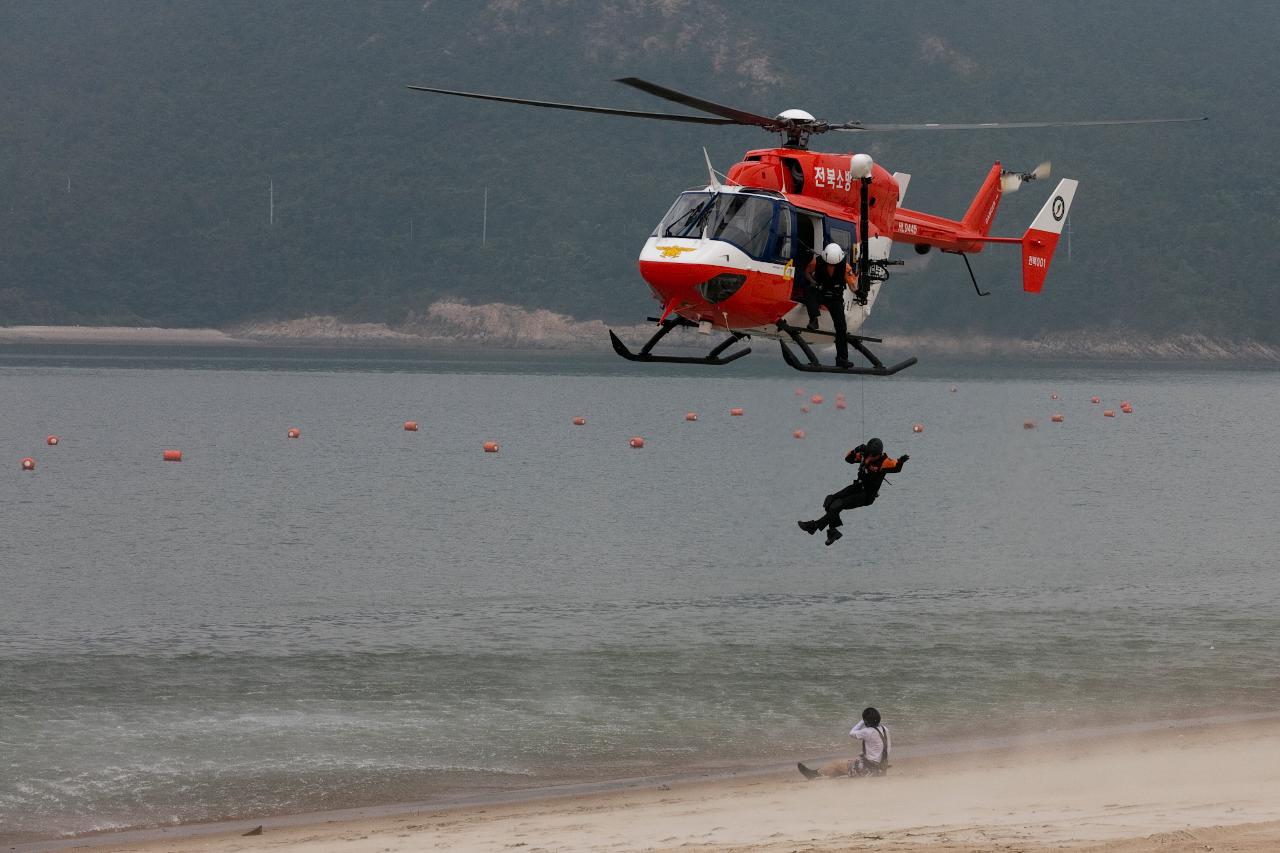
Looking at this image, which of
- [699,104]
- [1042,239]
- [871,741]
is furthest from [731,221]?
[1042,239]

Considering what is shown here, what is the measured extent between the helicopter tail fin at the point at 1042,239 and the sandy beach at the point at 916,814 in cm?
933

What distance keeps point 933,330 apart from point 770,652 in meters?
34.7

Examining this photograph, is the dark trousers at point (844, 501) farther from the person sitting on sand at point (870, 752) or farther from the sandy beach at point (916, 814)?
the sandy beach at point (916, 814)

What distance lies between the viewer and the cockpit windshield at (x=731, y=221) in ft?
87.0

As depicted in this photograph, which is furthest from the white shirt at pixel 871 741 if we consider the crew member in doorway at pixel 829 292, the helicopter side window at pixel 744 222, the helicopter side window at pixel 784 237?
the helicopter side window at pixel 744 222

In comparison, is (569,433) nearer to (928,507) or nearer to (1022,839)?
(928,507)

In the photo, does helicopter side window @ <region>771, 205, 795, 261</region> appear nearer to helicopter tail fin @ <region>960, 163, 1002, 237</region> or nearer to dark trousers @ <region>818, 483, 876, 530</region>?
dark trousers @ <region>818, 483, 876, 530</region>

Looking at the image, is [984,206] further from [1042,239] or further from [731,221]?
[731,221]

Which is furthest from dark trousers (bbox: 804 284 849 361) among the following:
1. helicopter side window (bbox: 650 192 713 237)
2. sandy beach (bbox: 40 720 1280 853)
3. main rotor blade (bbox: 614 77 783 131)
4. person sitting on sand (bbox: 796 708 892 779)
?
sandy beach (bbox: 40 720 1280 853)

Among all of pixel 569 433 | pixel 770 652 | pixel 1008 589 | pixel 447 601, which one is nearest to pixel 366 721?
pixel 770 652

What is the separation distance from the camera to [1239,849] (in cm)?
2025

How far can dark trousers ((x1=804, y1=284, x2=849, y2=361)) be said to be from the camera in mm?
27625

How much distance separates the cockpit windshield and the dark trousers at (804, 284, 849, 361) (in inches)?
42.5

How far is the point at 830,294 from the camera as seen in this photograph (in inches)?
1093
